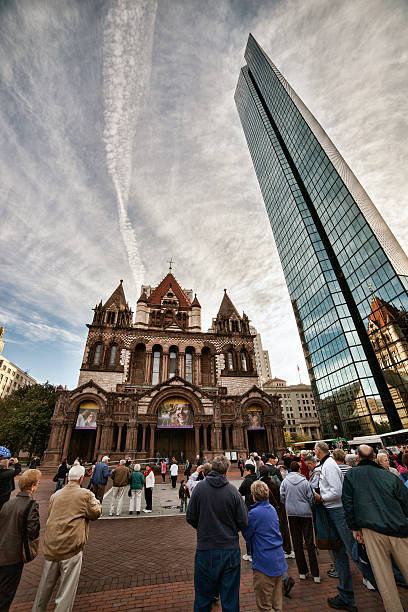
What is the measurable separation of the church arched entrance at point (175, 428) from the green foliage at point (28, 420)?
14579 millimetres

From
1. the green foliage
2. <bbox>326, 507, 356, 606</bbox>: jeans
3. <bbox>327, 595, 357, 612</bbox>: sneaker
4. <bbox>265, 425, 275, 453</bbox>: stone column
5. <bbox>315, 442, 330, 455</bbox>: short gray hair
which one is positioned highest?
the green foliage

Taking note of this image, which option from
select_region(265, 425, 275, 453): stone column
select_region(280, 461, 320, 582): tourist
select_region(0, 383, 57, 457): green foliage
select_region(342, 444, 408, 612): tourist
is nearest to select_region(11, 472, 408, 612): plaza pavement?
select_region(280, 461, 320, 582): tourist

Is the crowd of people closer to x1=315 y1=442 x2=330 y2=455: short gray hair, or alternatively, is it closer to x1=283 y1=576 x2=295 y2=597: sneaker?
x1=283 y1=576 x2=295 y2=597: sneaker

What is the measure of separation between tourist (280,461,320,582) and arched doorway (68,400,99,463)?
82.0 feet

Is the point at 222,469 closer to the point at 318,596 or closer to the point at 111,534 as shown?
the point at 318,596

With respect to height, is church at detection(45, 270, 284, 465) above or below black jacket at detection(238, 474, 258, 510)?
above

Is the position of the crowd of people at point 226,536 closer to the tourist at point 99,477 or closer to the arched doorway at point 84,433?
the tourist at point 99,477

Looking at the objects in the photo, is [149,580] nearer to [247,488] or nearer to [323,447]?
[247,488]

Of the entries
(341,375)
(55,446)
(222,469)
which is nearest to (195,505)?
(222,469)

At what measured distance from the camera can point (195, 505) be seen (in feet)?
12.2

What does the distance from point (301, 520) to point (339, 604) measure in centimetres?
125

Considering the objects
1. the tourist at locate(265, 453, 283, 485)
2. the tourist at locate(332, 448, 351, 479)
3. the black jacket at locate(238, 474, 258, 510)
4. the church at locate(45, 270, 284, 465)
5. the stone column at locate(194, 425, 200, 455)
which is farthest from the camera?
the stone column at locate(194, 425, 200, 455)

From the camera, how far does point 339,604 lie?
4.36m

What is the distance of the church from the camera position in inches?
1029
